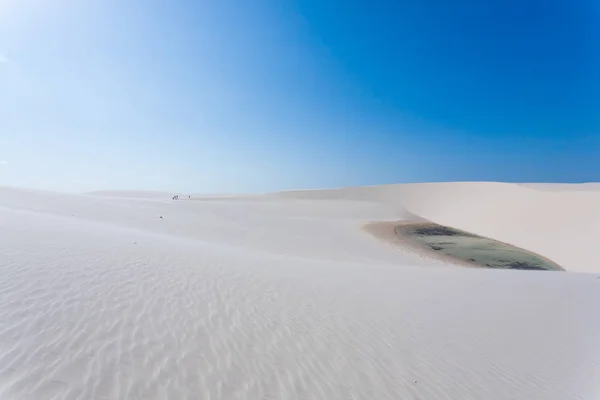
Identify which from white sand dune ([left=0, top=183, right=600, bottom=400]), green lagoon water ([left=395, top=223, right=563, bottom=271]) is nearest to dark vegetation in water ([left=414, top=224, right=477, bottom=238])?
green lagoon water ([left=395, top=223, right=563, bottom=271])

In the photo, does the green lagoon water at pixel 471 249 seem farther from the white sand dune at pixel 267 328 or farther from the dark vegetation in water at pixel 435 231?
the white sand dune at pixel 267 328

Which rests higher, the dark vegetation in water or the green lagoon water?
the dark vegetation in water

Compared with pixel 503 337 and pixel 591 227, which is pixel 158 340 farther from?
pixel 591 227

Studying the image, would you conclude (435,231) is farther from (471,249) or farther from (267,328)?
(267,328)

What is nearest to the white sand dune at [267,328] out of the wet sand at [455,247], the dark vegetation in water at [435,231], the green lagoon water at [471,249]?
the wet sand at [455,247]

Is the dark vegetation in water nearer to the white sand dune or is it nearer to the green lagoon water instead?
the green lagoon water

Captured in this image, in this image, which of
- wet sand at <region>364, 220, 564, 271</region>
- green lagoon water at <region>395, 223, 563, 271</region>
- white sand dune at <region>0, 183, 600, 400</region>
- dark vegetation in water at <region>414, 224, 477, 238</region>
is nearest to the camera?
white sand dune at <region>0, 183, 600, 400</region>

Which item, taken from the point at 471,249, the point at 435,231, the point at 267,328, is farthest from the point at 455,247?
the point at 267,328

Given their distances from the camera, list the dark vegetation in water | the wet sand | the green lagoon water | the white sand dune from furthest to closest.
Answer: the dark vegetation in water, the green lagoon water, the wet sand, the white sand dune
